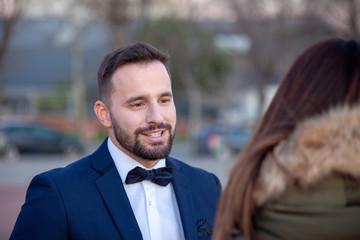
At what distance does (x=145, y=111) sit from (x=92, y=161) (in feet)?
1.18

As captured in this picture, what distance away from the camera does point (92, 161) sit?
8.27 ft

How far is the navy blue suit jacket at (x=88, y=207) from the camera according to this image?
2.23m

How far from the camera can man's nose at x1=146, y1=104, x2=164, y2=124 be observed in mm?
2418

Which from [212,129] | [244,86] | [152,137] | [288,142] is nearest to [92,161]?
[152,137]

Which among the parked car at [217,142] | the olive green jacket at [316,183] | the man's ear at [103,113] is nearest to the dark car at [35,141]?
the parked car at [217,142]

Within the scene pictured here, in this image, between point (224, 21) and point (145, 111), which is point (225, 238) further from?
point (224, 21)

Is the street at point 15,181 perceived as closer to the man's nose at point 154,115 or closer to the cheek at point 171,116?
the cheek at point 171,116

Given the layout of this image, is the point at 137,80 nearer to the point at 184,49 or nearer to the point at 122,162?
the point at 122,162

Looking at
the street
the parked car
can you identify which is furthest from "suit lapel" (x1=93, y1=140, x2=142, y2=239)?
the parked car

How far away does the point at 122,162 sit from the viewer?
8.25ft

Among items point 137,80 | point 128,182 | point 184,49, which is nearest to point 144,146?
point 128,182

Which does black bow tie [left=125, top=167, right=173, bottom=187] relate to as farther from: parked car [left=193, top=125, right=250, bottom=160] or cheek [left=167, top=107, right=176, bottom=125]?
parked car [left=193, top=125, right=250, bottom=160]

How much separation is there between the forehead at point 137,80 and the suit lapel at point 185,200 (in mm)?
417

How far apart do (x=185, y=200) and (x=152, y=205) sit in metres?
0.17
